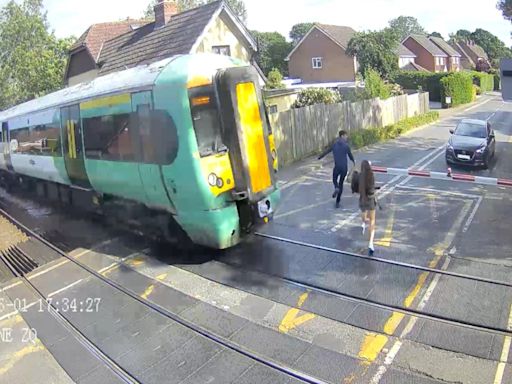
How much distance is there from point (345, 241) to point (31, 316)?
214 inches

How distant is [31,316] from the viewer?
293 inches

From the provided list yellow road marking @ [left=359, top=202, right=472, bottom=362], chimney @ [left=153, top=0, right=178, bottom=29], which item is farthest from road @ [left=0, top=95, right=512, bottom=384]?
chimney @ [left=153, top=0, right=178, bottom=29]

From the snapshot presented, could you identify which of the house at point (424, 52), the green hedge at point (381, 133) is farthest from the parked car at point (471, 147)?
the house at point (424, 52)

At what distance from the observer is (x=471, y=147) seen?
1582 cm

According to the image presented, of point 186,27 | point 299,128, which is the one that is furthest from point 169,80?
point 186,27

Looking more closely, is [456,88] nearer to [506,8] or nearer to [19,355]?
[506,8]

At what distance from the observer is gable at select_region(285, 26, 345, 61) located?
1902 inches

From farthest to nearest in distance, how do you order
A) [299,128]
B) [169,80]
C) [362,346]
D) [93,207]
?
[299,128] → [93,207] → [169,80] → [362,346]

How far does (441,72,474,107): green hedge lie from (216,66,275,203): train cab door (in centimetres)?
3858

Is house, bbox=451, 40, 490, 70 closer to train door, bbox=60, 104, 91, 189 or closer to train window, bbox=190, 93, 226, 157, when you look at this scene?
train door, bbox=60, 104, 91, 189

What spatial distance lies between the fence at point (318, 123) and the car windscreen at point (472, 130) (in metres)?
5.26

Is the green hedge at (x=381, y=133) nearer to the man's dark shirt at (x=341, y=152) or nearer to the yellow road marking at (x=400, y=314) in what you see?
the man's dark shirt at (x=341, y=152)

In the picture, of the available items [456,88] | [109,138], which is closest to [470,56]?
[456,88]

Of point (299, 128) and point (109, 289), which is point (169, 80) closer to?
point (109, 289)
